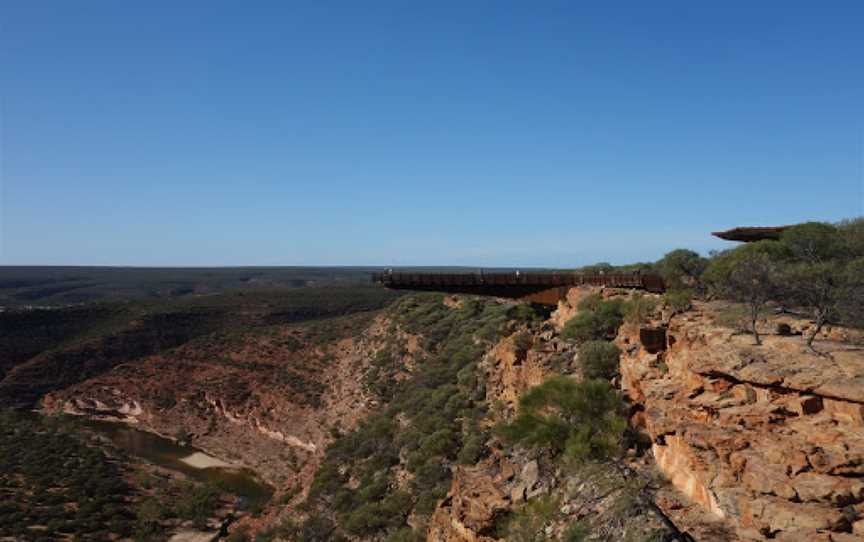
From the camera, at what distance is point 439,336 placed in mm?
41656

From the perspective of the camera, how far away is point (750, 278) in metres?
16.7

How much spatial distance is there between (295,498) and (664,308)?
22382mm

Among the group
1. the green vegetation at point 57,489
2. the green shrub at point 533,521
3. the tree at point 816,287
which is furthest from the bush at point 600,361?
the green vegetation at point 57,489

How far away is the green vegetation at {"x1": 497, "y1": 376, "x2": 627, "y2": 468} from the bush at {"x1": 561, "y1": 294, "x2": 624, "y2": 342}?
14.5 ft

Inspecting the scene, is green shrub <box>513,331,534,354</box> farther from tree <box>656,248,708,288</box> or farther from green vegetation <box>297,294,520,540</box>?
tree <box>656,248,708,288</box>

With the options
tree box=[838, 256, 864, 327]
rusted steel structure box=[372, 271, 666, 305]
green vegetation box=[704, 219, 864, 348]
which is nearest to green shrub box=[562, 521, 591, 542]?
green vegetation box=[704, 219, 864, 348]

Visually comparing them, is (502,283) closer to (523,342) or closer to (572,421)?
(523,342)

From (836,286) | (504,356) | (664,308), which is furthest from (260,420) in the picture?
(836,286)

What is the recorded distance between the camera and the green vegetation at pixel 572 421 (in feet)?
43.2

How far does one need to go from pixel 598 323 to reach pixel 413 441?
1031 centimetres

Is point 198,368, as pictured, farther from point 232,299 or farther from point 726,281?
point 726,281

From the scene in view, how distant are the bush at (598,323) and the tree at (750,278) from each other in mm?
3837

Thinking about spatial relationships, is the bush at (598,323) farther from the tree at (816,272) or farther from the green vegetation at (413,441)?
the tree at (816,272)

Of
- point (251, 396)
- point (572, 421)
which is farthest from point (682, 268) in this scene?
point (251, 396)
